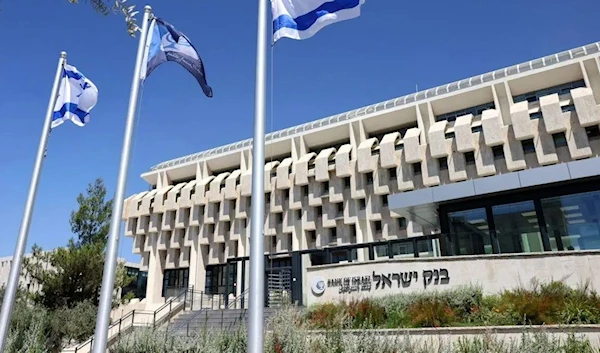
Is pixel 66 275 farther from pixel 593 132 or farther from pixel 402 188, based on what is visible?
pixel 593 132

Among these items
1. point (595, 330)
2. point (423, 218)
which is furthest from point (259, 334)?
point (423, 218)

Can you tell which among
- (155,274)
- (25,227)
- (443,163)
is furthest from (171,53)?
(155,274)

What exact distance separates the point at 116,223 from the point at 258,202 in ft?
12.3

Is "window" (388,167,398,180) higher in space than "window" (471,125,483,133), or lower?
lower

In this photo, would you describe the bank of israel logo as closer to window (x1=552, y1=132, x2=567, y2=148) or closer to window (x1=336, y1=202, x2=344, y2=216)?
window (x1=336, y1=202, x2=344, y2=216)

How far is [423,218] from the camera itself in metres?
21.2

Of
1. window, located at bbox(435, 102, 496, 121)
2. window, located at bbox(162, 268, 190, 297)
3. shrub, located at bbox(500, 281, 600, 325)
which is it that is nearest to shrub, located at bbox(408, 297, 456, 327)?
shrub, located at bbox(500, 281, 600, 325)

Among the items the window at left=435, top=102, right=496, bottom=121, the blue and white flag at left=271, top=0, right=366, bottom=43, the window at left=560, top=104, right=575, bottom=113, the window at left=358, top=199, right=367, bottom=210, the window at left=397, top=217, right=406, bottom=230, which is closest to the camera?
the blue and white flag at left=271, top=0, right=366, bottom=43

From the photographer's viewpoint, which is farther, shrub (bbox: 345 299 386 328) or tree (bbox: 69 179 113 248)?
tree (bbox: 69 179 113 248)

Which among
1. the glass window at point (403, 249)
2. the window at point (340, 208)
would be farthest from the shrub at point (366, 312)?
the window at point (340, 208)

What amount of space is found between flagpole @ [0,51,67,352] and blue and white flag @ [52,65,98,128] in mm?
236

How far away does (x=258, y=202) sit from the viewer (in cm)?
558

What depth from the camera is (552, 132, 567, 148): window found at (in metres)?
27.8

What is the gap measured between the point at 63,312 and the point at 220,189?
22103 mm
